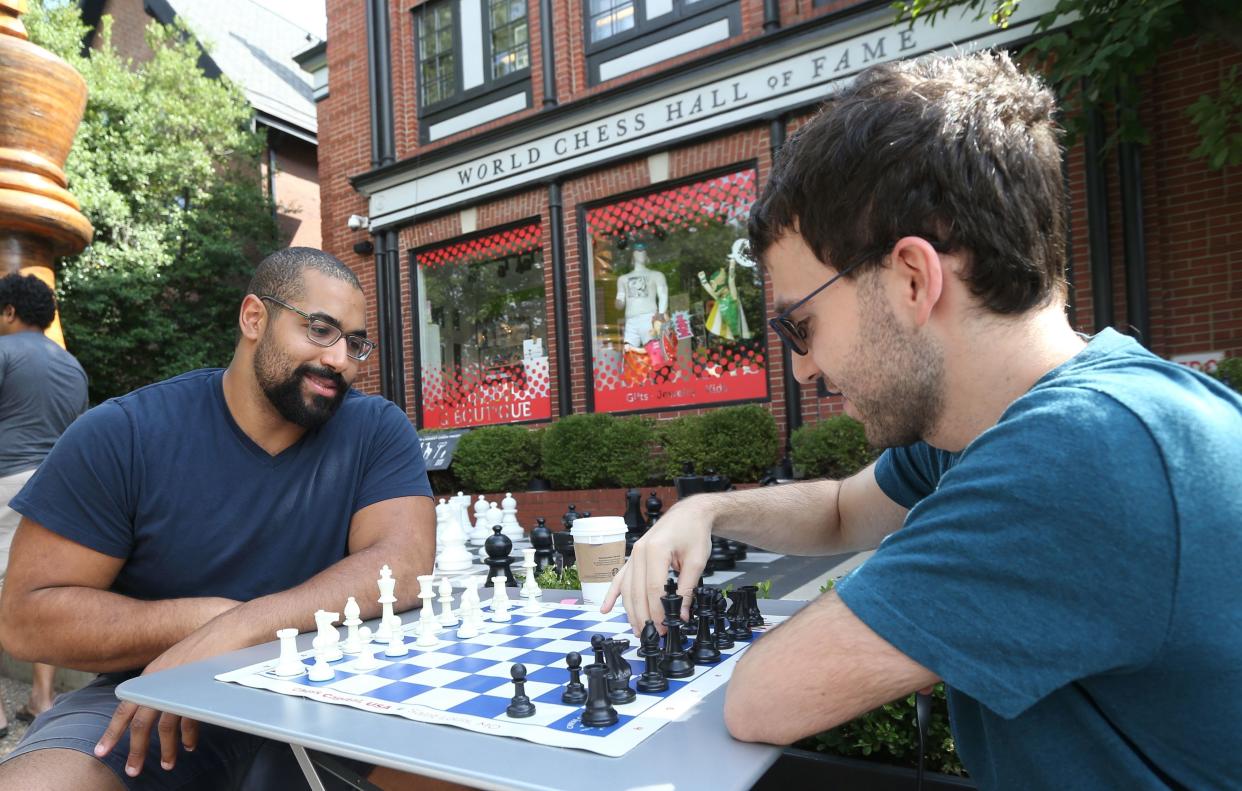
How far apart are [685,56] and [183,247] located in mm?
10647

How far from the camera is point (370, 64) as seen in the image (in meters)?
10.7

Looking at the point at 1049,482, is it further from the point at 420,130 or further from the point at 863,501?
the point at 420,130

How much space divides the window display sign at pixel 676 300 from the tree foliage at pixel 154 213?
890cm

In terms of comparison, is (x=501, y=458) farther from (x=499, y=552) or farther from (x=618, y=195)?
(x=499, y=552)

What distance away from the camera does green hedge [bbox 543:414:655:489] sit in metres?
7.49

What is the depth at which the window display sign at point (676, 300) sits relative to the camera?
320 inches

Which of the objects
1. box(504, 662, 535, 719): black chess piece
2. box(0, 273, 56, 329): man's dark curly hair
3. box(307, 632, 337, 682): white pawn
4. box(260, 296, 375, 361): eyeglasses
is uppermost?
box(0, 273, 56, 329): man's dark curly hair

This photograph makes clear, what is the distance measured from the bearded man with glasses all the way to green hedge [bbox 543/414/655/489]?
4.88 meters

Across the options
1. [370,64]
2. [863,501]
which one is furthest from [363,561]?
[370,64]

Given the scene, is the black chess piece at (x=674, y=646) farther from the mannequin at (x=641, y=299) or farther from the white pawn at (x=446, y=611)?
the mannequin at (x=641, y=299)

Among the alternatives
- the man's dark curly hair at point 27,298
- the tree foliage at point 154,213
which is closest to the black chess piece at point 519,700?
the man's dark curly hair at point 27,298

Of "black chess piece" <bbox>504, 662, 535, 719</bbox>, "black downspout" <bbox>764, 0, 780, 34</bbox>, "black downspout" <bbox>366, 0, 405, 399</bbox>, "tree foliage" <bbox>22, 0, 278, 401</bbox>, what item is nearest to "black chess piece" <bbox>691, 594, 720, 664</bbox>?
"black chess piece" <bbox>504, 662, 535, 719</bbox>

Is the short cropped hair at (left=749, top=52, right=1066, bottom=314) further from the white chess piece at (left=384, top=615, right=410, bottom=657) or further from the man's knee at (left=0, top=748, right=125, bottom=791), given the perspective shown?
the man's knee at (left=0, top=748, right=125, bottom=791)

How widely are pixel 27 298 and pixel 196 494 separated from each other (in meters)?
3.11
